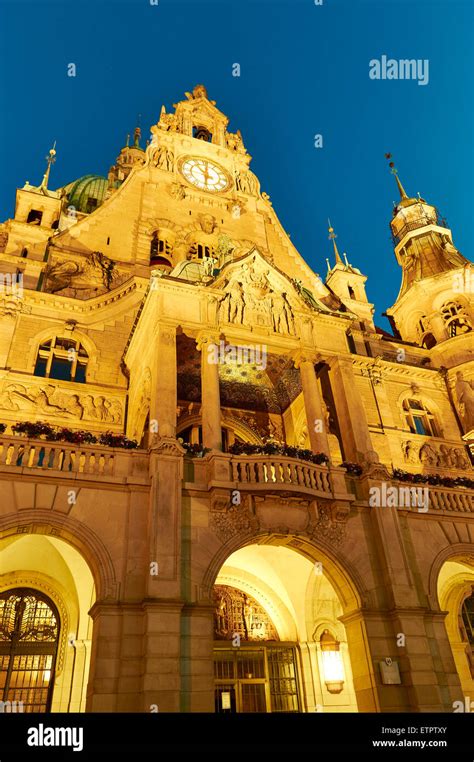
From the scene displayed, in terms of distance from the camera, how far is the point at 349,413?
60.7 ft

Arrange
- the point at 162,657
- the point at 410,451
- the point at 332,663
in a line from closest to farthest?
the point at 162,657
the point at 332,663
the point at 410,451

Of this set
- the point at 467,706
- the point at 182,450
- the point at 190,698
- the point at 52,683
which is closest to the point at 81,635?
the point at 52,683

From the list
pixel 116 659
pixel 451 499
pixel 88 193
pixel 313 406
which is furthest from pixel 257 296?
pixel 88 193

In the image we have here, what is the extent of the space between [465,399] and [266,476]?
1453 centimetres

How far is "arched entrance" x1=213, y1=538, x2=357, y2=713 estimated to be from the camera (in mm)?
16719

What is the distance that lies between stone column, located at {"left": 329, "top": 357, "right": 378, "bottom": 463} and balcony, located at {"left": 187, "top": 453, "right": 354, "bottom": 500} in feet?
6.70

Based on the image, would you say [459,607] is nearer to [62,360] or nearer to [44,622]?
[44,622]

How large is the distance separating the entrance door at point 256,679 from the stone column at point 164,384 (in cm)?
762

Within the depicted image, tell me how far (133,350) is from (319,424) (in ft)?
25.3

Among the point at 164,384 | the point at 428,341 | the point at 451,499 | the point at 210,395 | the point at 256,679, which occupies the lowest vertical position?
the point at 256,679

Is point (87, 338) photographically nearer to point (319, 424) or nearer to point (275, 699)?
point (319, 424)

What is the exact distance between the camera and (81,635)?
15.4m

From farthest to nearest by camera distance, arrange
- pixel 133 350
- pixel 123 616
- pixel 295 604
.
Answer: pixel 133 350
pixel 295 604
pixel 123 616

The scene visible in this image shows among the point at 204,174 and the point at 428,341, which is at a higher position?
the point at 204,174
